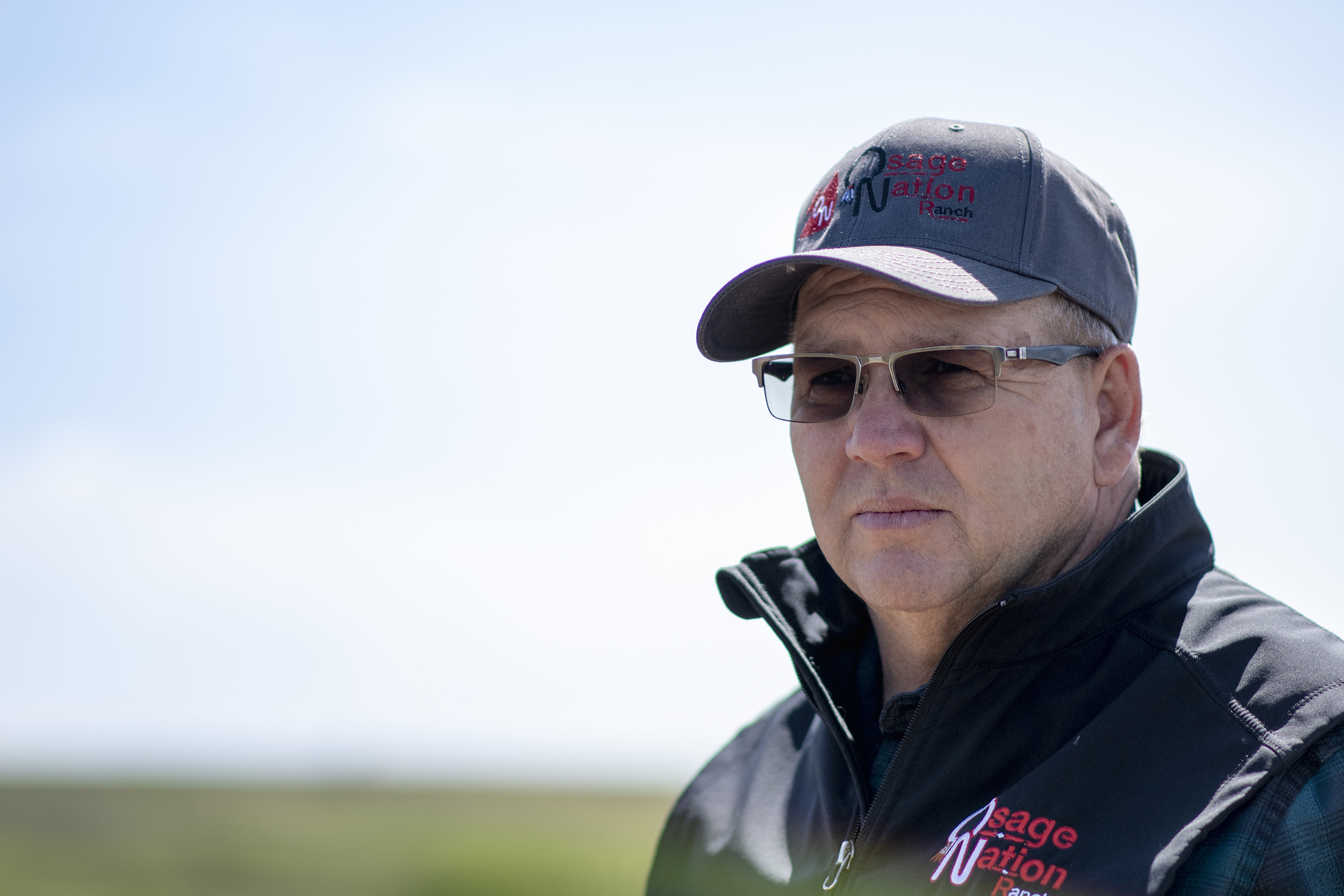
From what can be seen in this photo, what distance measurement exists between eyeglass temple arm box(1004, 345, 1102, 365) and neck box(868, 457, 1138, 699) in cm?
31

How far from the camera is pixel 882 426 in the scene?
2.28 metres

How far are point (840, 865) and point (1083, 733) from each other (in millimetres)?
586

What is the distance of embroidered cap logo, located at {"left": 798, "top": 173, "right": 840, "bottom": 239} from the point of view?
251 cm

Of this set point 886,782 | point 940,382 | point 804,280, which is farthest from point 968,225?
point 886,782

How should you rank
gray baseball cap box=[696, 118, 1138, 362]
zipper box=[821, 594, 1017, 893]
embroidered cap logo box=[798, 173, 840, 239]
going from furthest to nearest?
embroidered cap logo box=[798, 173, 840, 239], gray baseball cap box=[696, 118, 1138, 362], zipper box=[821, 594, 1017, 893]

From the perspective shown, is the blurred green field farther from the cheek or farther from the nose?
the nose

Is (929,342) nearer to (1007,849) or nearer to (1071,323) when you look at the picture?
(1071,323)

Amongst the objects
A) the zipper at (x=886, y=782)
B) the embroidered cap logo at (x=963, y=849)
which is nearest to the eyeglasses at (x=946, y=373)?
the zipper at (x=886, y=782)

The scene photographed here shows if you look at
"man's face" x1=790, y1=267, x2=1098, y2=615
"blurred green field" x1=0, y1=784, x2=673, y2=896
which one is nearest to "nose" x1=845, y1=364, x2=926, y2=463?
"man's face" x1=790, y1=267, x2=1098, y2=615

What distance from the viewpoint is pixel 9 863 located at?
45.7 ft

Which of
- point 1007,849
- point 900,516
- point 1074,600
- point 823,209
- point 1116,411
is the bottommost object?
point 1007,849

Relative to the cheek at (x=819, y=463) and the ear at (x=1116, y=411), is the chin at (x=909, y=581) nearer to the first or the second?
the cheek at (x=819, y=463)

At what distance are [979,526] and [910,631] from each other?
0.34 metres

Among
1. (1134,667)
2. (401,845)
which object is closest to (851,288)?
(1134,667)
